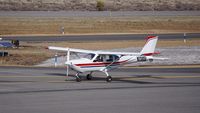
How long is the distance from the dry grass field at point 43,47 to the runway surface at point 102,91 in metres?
3.83

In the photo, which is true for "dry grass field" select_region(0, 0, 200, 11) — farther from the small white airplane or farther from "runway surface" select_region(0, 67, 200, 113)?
the small white airplane

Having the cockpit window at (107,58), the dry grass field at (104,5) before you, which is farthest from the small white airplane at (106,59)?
the dry grass field at (104,5)

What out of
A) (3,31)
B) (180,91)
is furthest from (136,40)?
(180,91)

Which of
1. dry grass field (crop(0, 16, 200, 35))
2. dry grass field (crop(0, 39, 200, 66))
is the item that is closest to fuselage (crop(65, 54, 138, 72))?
dry grass field (crop(0, 39, 200, 66))

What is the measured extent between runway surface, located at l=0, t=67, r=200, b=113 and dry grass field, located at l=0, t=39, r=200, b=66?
3834 mm

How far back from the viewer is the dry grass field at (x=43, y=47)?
142ft

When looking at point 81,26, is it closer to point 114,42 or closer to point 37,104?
point 114,42

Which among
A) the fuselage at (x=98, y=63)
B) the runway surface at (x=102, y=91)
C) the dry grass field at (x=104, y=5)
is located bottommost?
the dry grass field at (x=104, y=5)

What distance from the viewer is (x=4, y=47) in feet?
167

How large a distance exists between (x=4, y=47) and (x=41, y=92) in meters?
23.3

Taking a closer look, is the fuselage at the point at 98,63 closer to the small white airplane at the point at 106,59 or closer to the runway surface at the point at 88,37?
the small white airplane at the point at 106,59

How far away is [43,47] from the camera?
5194 cm

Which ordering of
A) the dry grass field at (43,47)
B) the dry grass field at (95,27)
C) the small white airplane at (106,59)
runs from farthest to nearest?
the dry grass field at (95,27) < the dry grass field at (43,47) < the small white airplane at (106,59)

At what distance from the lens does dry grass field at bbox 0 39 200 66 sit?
43.2m
